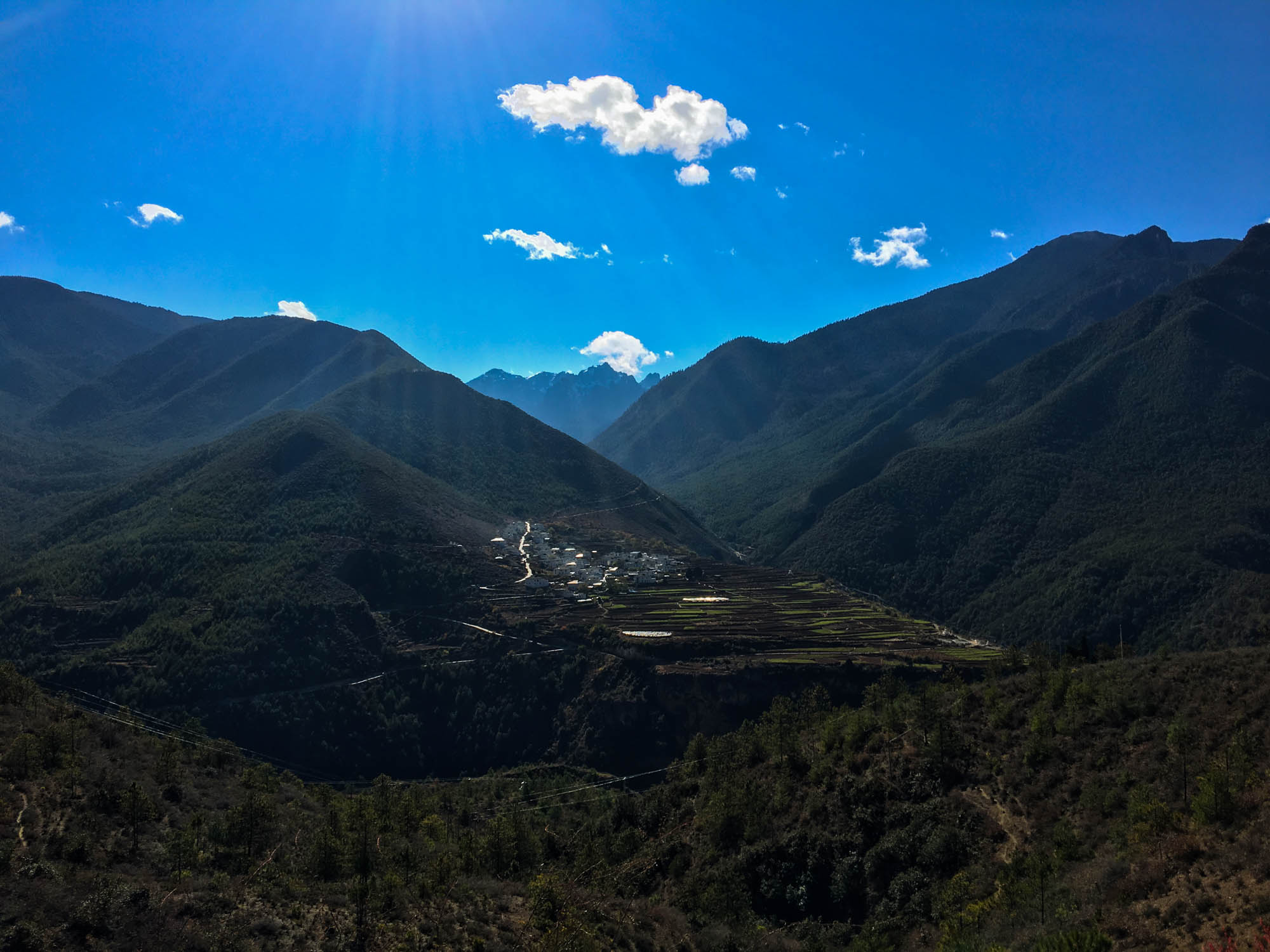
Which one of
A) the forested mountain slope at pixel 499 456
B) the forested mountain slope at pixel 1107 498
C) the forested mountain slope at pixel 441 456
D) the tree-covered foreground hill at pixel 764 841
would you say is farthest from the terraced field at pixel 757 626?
the forested mountain slope at pixel 499 456

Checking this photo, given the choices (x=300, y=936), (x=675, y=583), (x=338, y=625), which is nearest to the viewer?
(x=300, y=936)

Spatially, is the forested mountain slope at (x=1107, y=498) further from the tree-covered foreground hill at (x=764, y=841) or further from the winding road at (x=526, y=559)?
the tree-covered foreground hill at (x=764, y=841)

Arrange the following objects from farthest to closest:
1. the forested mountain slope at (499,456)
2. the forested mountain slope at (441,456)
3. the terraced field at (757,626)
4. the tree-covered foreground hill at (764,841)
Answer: the forested mountain slope at (499,456)
the forested mountain slope at (441,456)
the terraced field at (757,626)
the tree-covered foreground hill at (764,841)

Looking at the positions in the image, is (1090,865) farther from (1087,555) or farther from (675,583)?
(1087,555)

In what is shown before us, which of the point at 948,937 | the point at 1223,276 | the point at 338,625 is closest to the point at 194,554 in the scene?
the point at 338,625

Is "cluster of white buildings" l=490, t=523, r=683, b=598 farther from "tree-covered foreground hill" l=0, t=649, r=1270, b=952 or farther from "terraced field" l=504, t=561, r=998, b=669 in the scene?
"tree-covered foreground hill" l=0, t=649, r=1270, b=952

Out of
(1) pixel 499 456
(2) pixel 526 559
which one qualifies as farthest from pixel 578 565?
(1) pixel 499 456

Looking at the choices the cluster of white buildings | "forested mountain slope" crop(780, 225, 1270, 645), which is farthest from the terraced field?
"forested mountain slope" crop(780, 225, 1270, 645)
